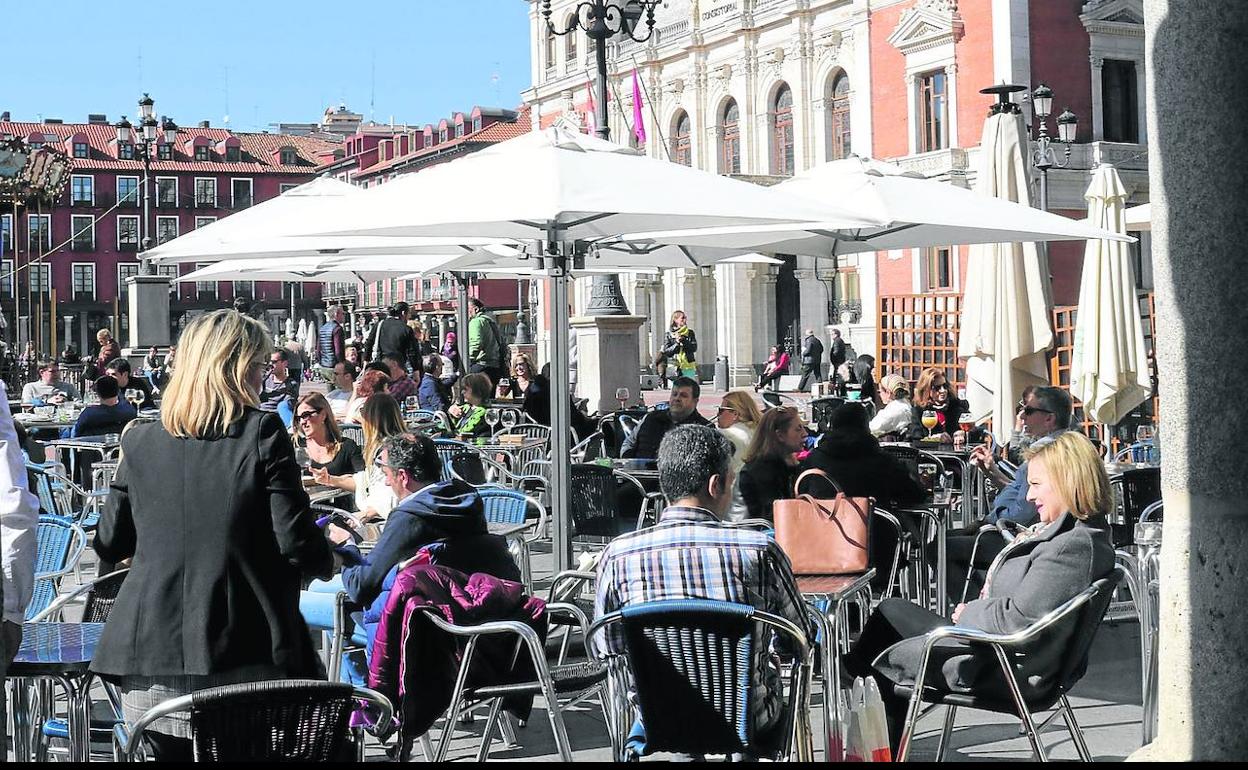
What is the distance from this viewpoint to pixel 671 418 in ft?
30.2

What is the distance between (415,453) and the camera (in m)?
4.84

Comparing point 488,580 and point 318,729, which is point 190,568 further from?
point 488,580

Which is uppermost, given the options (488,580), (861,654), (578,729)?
(488,580)

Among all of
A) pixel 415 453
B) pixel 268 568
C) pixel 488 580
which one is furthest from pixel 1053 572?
pixel 268 568

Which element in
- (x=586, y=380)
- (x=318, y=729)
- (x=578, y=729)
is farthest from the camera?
(x=586, y=380)

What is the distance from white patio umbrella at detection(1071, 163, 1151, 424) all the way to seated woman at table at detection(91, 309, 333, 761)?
8.30m

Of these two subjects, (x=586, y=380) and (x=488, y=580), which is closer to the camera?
(x=488, y=580)

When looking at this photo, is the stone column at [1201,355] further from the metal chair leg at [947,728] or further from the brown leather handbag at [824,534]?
the brown leather handbag at [824,534]

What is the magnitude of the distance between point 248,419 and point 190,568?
370 millimetres

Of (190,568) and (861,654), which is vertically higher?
(190,568)

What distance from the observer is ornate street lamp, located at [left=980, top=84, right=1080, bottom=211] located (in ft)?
50.9

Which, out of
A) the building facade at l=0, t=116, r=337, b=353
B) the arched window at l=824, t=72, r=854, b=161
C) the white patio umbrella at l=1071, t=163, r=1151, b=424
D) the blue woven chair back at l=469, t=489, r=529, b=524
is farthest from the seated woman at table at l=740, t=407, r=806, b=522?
the building facade at l=0, t=116, r=337, b=353

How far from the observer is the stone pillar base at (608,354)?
17.6 meters

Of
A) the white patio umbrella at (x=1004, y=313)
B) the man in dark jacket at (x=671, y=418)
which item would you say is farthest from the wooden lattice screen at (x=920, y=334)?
the man in dark jacket at (x=671, y=418)
